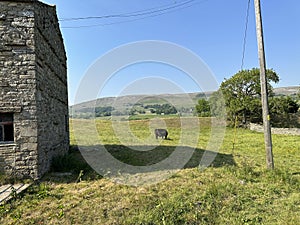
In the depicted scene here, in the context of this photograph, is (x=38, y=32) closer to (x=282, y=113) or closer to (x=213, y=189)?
(x=213, y=189)

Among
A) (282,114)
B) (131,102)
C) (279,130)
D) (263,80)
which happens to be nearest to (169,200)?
(263,80)

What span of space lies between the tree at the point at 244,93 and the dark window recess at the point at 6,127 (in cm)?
2600

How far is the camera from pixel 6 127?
6.16 meters

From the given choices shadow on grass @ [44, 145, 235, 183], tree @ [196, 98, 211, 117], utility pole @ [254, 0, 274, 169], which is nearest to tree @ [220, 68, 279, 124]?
tree @ [196, 98, 211, 117]

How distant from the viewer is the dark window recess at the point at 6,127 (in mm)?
6121

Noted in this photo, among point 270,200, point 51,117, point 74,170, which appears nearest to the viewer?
point 270,200

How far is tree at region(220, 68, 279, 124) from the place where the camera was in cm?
2791

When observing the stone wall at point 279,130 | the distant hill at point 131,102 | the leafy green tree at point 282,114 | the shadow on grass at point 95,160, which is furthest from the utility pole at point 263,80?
the leafy green tree at point 282,114

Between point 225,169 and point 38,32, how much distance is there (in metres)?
7.43

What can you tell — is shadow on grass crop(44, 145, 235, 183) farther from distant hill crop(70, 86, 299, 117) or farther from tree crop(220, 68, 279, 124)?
tree crop(220, 68, 279, 124)

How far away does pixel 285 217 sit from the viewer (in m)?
4.06

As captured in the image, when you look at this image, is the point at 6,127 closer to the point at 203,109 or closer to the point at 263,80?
the point at 263,80

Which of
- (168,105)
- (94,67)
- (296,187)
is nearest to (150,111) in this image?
(168,105)

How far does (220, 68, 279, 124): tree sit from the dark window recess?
2600 centimetres
